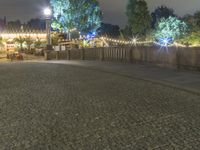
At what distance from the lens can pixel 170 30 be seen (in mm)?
40062

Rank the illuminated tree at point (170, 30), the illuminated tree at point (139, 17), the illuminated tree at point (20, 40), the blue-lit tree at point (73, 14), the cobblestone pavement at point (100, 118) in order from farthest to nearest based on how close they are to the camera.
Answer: the illuminated tree at point (139, 17) → the illuminated tree at point (20, 40) → the blue-lit tree at point (73, 14) → the illuminated tree at point (170, 30) → the cobblestone pavement at point (100, 118)

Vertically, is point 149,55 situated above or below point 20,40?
below

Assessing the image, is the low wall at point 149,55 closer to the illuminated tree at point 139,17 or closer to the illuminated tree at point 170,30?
the illuminated tree at point 170,30

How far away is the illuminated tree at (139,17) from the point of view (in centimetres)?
5622

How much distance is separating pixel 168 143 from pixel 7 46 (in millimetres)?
49866

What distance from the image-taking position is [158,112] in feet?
27.3

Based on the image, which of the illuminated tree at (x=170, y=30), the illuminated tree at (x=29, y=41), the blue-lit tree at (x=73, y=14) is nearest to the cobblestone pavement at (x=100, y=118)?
the illuminated tree at (x=170, y=30)

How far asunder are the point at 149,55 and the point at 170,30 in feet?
67.5

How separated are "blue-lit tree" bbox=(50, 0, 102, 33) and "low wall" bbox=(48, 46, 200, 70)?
1496 cm

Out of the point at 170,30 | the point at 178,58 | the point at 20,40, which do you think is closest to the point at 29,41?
the point at 20,40

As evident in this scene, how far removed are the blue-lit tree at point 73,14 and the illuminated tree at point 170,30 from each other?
10673mm

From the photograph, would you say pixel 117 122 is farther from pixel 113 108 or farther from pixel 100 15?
pixel 100 15

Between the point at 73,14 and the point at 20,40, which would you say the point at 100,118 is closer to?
the point at 73,14

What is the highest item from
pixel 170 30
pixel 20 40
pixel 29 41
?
pixel 170 30
